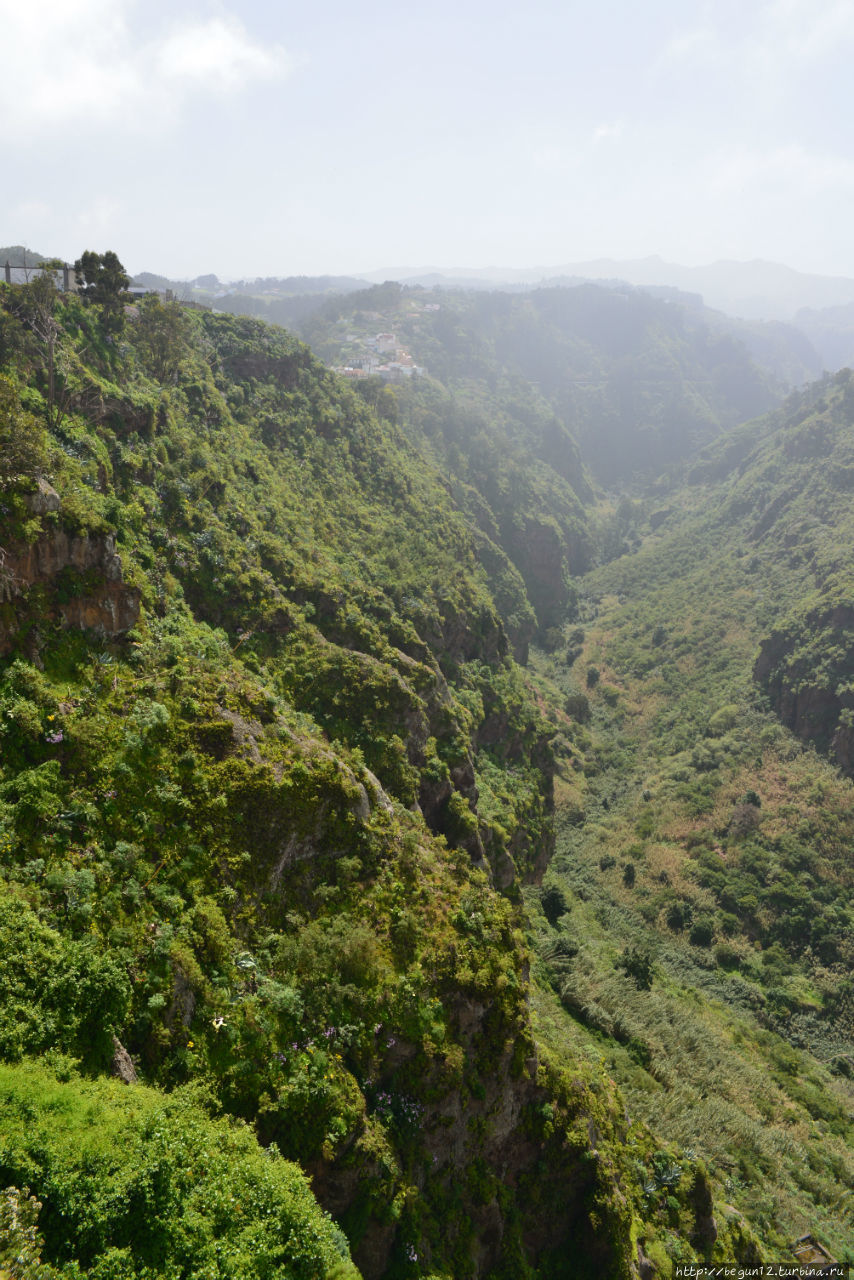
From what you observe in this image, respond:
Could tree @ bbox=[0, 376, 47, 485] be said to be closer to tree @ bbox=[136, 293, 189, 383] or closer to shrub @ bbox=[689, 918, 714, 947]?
tree @ bbox=[136, 293, 189, 383]

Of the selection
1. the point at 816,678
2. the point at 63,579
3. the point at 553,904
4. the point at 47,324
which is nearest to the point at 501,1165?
the point at 63,579

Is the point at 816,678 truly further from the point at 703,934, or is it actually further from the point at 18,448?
the point at 18,448

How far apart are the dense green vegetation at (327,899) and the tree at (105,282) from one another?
275 millimetres

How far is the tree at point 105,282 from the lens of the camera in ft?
117

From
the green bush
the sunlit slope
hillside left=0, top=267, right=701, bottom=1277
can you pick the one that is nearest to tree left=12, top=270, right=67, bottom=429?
hillside left=0, top=267, right=701, bottom=1277

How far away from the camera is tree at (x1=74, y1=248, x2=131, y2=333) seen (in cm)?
3581

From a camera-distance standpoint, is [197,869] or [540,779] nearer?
[197,869]

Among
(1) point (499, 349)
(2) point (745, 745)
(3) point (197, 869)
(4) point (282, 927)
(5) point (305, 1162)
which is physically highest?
(1) point (499, 349)

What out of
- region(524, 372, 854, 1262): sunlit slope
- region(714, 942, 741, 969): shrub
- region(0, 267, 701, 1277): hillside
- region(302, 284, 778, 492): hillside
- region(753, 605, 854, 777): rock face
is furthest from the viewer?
region(302, 284, 778, 492): hillside

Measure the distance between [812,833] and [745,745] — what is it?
1265cm

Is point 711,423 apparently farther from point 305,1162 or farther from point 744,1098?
point 305,1162

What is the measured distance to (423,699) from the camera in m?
34.1

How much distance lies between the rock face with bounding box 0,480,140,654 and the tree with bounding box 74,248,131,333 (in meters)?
22.6

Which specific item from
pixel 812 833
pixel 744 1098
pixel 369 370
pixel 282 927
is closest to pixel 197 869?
pixel 282 927
